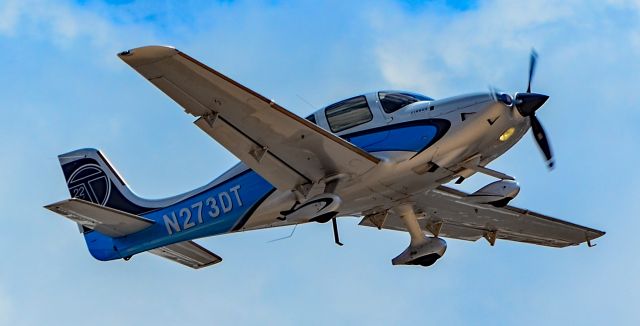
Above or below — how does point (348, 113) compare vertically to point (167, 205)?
below

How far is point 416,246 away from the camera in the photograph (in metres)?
25.0

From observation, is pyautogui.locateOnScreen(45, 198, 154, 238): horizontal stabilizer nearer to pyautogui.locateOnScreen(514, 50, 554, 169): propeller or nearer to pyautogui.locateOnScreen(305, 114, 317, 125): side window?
pyautogui.locateOnScreen(305, 114, 317, 125): side window

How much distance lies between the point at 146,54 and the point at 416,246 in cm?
824

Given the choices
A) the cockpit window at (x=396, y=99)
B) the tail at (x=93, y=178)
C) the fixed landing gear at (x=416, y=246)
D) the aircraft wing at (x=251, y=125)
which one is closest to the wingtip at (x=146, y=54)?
the aircraft wing at (x=251, y=125)

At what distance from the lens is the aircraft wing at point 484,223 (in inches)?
1037

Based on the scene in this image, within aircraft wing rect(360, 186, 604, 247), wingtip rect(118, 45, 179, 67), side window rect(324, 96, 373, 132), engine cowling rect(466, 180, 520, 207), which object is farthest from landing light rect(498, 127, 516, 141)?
wingtip rect(118, 45, 179, 67)

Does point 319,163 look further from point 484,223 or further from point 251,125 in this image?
point 484,223

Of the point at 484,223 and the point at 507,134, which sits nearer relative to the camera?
the point at 507,134

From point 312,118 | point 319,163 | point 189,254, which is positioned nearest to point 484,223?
point 312,118

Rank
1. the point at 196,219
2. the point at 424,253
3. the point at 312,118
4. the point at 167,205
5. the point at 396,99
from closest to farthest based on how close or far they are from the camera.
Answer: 1. the point at 396,99
2. the point at 312,118
3. the point at 424,253
4. the point at 196,219
5. the point at 167,205

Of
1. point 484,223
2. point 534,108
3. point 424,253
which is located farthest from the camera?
point 484,223

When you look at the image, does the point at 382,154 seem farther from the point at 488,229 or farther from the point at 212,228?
the point at 488,229

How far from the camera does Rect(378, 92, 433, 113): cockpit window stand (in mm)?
23016

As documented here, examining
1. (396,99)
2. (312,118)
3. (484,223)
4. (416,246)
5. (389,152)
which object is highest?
(312,118)
